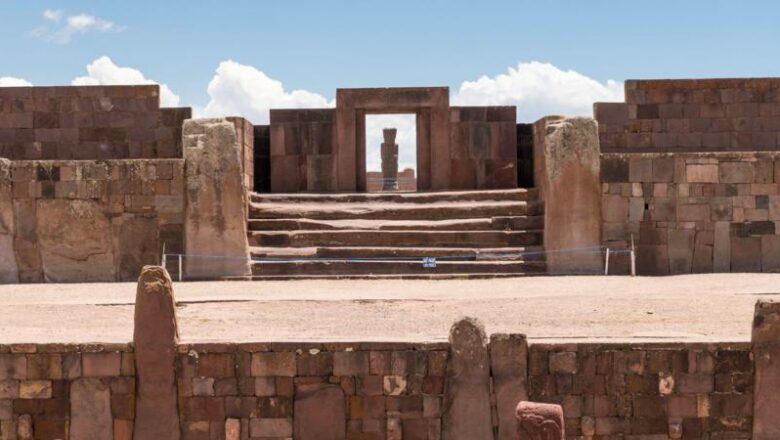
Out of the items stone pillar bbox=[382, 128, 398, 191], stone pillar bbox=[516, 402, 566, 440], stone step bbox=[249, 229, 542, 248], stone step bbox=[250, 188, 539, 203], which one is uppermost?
stone pillar bbox=[382, 128, 398, 191]

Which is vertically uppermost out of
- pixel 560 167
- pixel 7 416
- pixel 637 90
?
pixel 637 90

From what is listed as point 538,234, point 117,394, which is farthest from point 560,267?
point 117,394

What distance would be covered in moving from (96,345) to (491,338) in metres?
3.05

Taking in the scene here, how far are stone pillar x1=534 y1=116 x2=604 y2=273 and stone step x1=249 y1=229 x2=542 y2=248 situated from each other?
18.4 inches

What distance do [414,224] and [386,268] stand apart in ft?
3.93

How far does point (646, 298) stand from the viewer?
1005cm

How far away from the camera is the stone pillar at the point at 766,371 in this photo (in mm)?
7344

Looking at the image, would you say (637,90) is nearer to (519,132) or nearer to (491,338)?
(519,132)

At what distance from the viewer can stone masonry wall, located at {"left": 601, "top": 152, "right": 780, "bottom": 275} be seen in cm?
1298

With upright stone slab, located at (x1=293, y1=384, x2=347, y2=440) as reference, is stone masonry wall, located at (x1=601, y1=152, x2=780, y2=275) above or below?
above

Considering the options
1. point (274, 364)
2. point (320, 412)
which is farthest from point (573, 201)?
point (274, 364)

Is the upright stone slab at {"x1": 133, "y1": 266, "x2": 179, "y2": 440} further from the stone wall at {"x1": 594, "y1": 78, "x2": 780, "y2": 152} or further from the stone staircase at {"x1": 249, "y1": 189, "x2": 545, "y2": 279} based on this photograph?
the stone wall at {"x1": 594, "y1": 78, "x2": 780, "y2": 152}

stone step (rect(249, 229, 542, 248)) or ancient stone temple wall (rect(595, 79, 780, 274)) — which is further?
stone step (rect(249, 229, 542, 248))

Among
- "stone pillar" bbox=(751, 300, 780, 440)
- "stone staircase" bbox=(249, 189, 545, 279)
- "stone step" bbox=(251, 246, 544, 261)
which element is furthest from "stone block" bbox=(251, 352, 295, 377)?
"stone step" bbox=(251, 246, 544, 261)
